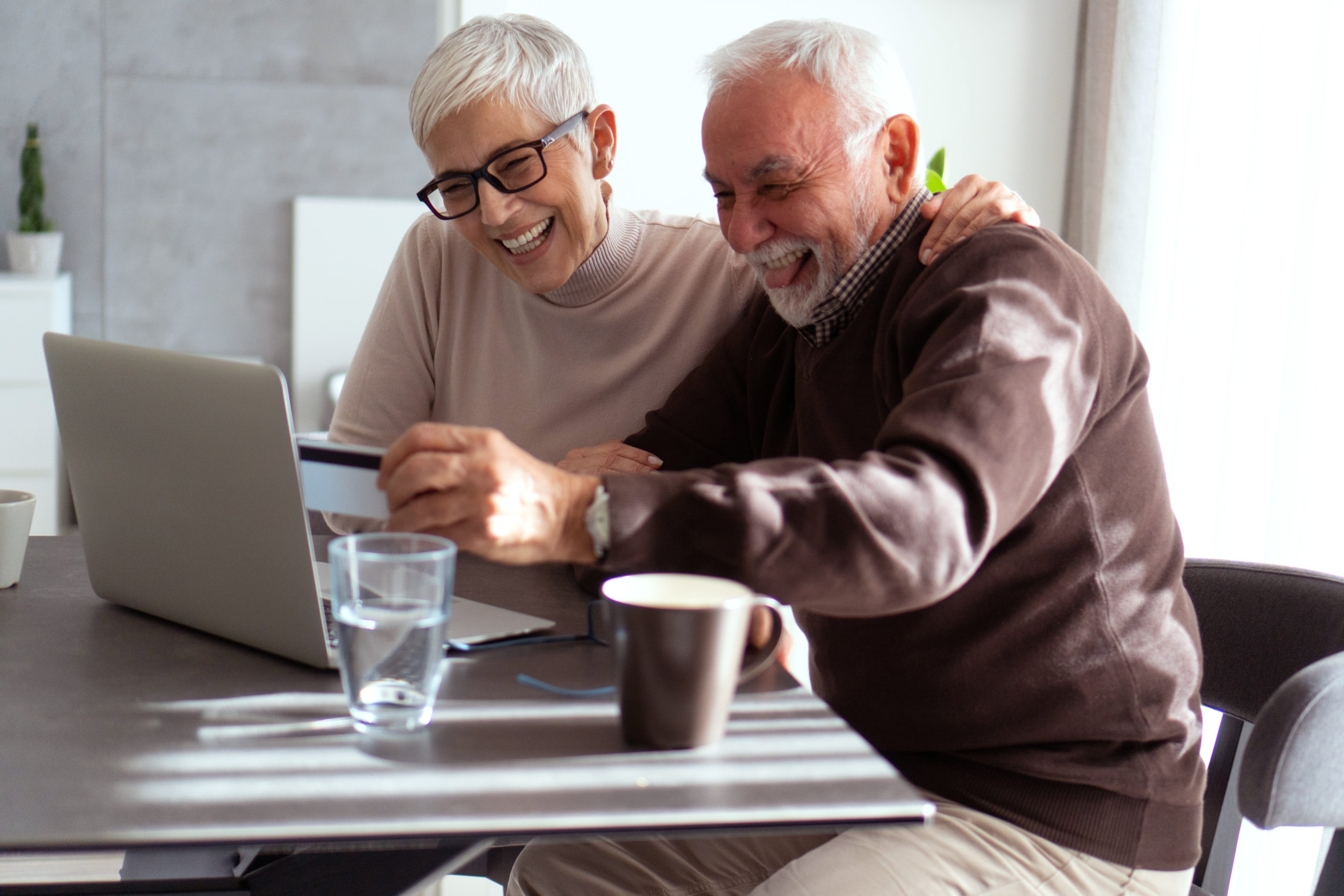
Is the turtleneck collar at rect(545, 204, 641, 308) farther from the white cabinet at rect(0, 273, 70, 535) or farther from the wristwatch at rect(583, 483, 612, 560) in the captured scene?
the white cabinet at rect(0, 273, 70, 535)

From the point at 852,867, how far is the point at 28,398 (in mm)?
3473

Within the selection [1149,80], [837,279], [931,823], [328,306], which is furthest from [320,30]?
[931,823]

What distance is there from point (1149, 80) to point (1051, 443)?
1678 millimetres

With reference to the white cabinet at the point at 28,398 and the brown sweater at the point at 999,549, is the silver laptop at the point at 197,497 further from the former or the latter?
the white cabinet at the point at 28,398

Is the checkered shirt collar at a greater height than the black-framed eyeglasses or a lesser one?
lesser

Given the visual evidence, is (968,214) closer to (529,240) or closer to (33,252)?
(529,240)

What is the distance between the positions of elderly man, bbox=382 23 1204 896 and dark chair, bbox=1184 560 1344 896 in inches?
3.3

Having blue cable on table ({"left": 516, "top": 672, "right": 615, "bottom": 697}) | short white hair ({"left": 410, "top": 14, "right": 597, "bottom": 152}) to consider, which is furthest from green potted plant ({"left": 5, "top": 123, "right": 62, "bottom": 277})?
blue cable on table ({"left": 516, "top": 672, "right": 615, "bottom": 697})

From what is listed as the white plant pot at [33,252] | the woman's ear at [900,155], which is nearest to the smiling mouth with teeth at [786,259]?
the woman's ear at [900,155]

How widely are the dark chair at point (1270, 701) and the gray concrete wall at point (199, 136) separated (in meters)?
3.52

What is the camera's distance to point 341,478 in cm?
90

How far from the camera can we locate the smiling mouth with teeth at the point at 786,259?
1238 millimetres

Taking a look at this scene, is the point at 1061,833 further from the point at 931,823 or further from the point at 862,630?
the point at 862,630

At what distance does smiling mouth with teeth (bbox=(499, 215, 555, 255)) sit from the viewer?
1.53 meters
